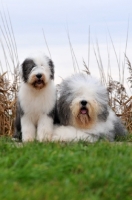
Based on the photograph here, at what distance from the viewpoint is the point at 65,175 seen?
528cm

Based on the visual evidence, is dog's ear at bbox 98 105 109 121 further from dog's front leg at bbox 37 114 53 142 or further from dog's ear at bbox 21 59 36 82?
dog's ear at bbox 21 59 36 82

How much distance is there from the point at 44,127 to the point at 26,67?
0.97 meters

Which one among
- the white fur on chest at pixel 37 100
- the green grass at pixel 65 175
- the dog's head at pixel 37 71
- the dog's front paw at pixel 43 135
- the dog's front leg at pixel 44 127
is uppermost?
the dog's head at pixel 37 71

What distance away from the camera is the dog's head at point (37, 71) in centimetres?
799

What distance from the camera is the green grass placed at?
4.70 m

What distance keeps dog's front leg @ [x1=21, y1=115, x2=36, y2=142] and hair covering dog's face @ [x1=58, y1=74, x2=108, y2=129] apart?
19.5 inches

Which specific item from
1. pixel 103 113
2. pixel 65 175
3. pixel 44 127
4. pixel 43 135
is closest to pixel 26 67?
pixel 44 127

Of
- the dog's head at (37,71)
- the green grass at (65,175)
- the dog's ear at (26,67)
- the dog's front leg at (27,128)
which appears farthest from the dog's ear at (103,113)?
the green grass at (65,175)

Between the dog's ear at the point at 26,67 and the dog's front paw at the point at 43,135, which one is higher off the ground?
the dog's ear at the point at 26,67

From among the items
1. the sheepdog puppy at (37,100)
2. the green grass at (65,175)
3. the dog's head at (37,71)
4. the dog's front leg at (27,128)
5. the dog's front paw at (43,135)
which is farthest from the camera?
the dog's front leg at (27,128)

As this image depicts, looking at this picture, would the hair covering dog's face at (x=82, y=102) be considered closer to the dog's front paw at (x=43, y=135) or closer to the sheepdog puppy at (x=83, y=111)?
the sheepdog puppy at (x=83, y=111)

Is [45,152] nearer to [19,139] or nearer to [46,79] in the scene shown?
[46,79]

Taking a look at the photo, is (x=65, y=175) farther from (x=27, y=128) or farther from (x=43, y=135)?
(x=27, y=128)

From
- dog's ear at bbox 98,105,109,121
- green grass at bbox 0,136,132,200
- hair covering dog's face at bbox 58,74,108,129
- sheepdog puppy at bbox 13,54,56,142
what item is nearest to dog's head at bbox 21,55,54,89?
sheepdog puppy at bbox 13,54,56,142
